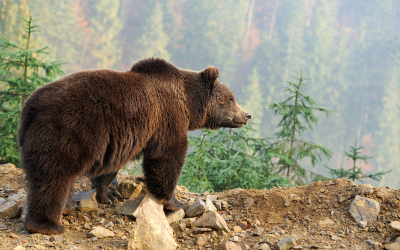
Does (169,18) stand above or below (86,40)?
above

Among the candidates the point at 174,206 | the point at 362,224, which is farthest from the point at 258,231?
the point at 174,206

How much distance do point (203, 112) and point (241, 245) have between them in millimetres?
2174

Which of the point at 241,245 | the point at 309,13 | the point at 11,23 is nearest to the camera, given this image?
the point at 241,245

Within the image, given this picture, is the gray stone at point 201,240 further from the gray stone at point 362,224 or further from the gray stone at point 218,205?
the gray stone at point 362,224

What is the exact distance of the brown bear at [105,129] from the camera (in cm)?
367

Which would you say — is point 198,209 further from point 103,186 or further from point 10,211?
point 10,211

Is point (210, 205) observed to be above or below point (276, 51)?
below

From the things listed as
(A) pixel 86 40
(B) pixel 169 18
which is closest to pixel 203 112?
(A) pixel 86 40

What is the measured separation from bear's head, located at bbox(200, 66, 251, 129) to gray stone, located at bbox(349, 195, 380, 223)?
215cm

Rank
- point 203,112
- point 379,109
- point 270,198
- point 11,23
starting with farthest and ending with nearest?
point 379,109
point 11,23
point 203,112
point 270,198

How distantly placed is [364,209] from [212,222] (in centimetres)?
184

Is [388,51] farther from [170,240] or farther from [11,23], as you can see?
[170,240]

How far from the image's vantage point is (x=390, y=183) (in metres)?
55.4

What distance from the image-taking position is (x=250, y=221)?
4410mm
